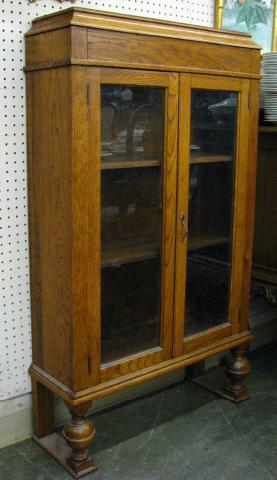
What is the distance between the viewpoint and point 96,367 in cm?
195

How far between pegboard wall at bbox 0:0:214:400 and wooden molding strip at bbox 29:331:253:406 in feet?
0.32

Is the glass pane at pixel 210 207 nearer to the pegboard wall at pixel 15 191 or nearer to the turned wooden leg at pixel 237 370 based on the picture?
the turned wooden leg at pixel 237 370

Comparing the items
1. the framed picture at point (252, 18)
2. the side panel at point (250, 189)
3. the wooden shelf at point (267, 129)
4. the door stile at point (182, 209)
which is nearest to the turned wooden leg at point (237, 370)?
the side panel at point (250, 189)

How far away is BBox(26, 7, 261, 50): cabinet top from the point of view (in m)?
1.71

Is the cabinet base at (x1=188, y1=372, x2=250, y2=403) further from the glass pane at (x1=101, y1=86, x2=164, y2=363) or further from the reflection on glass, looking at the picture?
the reflection on glass

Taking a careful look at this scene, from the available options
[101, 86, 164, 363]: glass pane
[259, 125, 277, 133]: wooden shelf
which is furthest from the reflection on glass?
[259, 125, 277, 133]: wooden shelf

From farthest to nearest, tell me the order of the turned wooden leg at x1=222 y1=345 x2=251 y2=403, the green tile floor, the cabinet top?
the turned wooden leg at x1=222 y1=345 x2=251 y2=403
the green tile floor
the cabinet top

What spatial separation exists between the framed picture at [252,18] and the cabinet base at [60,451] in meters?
1.78

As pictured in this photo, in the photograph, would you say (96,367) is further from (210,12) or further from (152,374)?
(210,12)

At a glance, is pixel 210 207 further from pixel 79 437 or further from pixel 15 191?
pixel 79 437

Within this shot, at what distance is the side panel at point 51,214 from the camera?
1.81 meters

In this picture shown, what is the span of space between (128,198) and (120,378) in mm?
597

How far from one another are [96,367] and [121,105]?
830mm

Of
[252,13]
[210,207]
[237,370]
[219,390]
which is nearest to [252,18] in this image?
[252,13]
